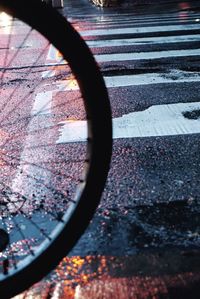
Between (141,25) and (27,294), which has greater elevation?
(27,294)

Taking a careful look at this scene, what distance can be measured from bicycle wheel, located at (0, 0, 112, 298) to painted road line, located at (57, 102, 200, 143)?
0.03m

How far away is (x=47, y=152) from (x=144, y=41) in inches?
199

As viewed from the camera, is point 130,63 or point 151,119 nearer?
point 151,119

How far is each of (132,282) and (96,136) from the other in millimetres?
686

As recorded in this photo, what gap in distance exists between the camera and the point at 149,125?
424 centimetres

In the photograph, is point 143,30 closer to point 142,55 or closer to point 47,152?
point 142,55

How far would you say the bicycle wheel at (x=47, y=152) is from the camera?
179cm

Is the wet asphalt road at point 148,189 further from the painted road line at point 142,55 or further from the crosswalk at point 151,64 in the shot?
the painted road line at point 142,55

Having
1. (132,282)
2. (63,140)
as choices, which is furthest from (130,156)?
(132,282)

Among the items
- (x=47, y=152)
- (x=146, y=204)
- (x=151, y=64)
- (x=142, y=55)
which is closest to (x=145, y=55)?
(x=142, y=55)

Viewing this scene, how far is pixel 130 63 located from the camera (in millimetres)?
6691

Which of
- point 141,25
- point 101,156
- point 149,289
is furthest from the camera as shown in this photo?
point 141,25

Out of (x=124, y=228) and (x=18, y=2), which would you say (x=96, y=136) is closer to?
(x=18, y=2)

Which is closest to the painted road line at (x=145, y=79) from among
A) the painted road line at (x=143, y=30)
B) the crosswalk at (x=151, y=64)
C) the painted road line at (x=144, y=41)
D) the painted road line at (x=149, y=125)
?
the crosswalk at (x=151, y=64)
